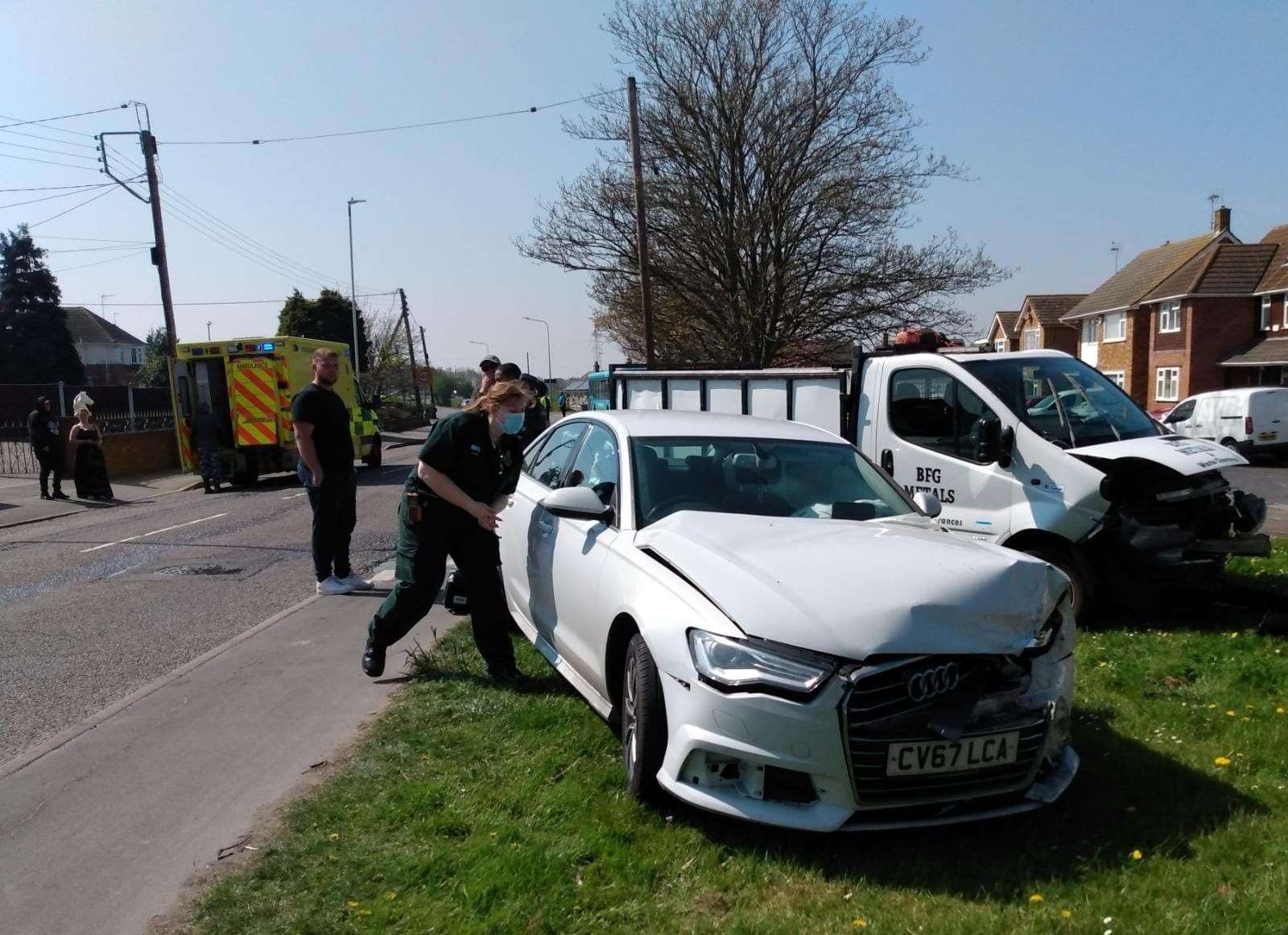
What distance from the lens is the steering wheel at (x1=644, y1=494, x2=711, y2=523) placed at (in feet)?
15.1

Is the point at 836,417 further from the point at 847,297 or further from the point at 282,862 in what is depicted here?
the point at 847,297

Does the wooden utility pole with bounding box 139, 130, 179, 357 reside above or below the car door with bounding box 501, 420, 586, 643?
above

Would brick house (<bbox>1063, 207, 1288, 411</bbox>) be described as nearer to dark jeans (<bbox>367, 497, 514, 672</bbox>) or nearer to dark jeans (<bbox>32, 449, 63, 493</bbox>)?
dark jeans (<bbox>32, 449, 63, 493</bbox>)

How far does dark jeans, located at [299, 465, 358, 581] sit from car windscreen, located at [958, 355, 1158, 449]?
4974mm

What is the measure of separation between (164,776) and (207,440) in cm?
1661

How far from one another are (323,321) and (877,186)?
3850 centimetres

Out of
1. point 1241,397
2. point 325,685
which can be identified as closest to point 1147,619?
point 325,685

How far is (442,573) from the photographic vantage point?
18.7 feet

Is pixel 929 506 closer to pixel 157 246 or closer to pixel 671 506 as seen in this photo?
pixel 671 506

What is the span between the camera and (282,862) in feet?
11.7

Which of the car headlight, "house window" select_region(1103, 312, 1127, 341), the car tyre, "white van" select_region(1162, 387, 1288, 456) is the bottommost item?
"white van" select_region(1162, 387, 1288, 456)

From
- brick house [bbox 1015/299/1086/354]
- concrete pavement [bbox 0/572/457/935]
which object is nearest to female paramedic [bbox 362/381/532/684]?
concrete pavement [bbox 0/572/457/935]

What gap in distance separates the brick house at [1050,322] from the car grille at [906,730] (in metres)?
62.1

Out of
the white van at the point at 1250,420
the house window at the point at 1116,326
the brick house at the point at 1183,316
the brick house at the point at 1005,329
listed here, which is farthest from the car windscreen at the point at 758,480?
the brick house at the point at 1005,329
